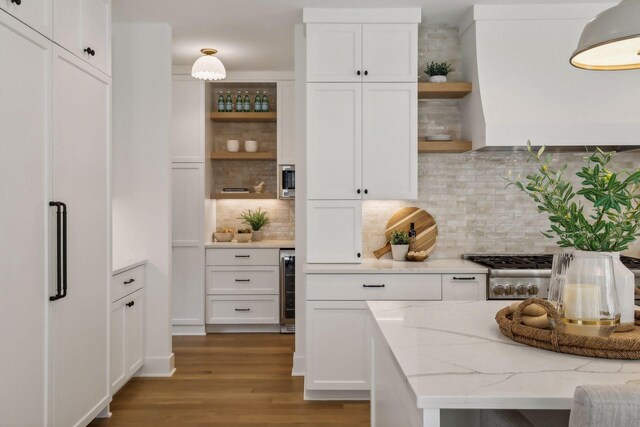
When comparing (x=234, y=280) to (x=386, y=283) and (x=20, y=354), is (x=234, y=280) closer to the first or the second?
(x=386, y=283)

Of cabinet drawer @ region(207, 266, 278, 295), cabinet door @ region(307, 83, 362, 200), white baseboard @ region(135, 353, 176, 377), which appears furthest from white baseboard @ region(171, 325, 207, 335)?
cabinet door @ region(307, 83, 362, 200)

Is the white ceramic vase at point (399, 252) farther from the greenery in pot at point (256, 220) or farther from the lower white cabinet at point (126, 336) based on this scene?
the greenery in pot at point (256, 220)

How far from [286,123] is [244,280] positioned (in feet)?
5.62

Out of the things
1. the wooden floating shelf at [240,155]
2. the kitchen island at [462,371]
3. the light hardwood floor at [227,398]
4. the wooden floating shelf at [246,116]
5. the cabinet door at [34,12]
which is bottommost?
the light hardwood floor at [227,398]

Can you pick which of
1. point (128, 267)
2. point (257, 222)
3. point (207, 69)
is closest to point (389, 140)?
point (207, 69)

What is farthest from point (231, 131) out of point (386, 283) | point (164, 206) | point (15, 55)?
point (15, 55)

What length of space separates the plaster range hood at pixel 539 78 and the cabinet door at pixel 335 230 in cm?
102

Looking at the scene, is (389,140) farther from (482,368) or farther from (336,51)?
(482,368)

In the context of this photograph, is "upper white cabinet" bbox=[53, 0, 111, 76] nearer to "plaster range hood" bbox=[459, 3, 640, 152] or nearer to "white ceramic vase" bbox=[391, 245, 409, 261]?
"white ceramic vase" bbox=[391, 245, 409, 261]

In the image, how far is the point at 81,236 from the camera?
2787mm

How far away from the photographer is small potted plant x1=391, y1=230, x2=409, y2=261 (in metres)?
3.91

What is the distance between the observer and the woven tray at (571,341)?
4.81 ft

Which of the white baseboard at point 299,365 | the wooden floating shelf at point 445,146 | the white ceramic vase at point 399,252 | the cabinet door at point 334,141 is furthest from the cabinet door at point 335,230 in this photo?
the white baseboard at point 299,365

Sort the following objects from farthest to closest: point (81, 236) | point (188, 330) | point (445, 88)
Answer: point (188, 330), point (445, 88), point (81, 236)
